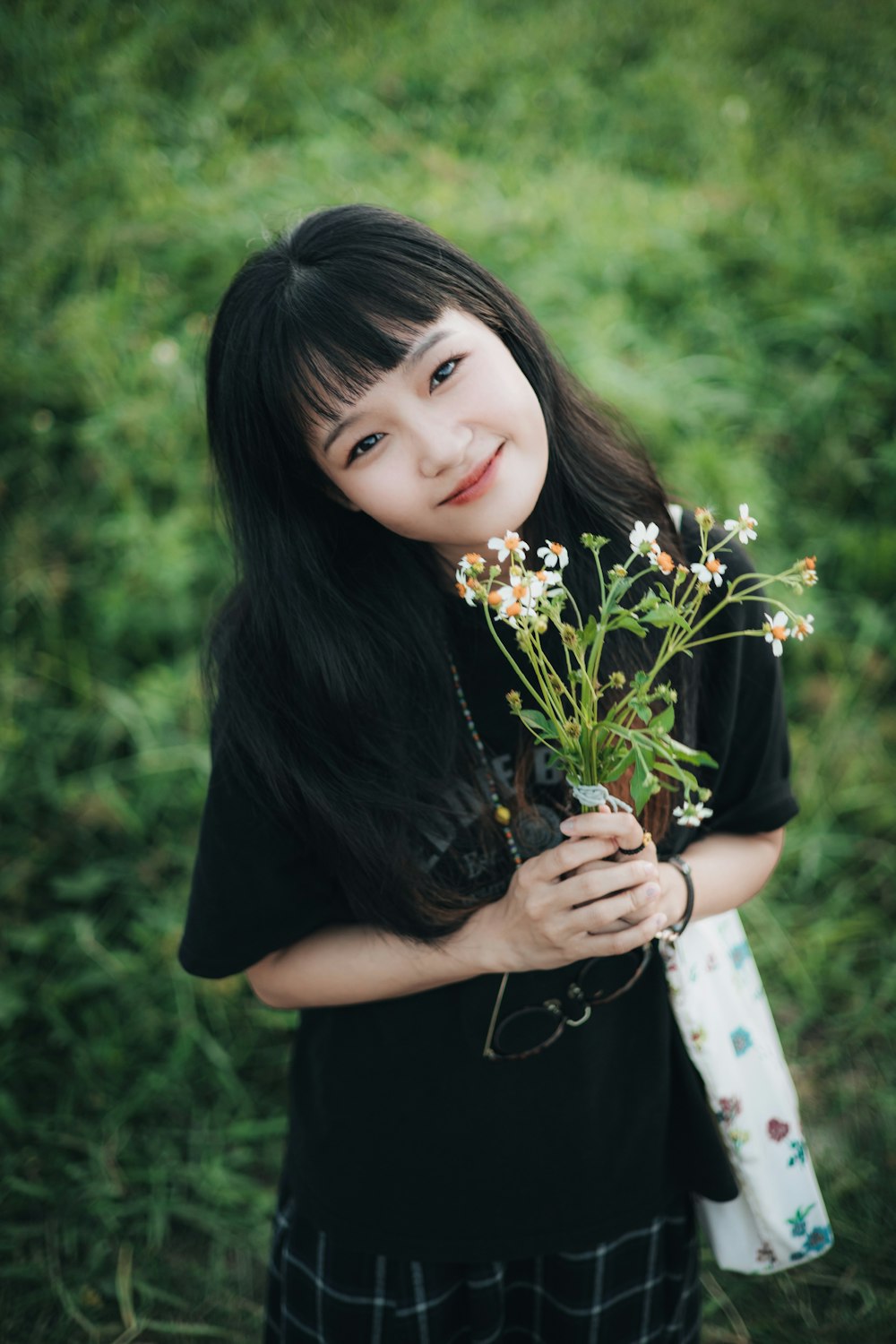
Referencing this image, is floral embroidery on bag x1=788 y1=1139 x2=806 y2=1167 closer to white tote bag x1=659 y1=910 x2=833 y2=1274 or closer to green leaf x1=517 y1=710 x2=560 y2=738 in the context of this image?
white tote bag x1=659 y1=910 x2=833 y2=1274

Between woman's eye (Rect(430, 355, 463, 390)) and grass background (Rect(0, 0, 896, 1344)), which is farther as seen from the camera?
grass background (Rect(0, 0, 896, 1344))

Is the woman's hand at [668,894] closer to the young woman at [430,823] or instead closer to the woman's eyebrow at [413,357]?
the young woman at [430,823]

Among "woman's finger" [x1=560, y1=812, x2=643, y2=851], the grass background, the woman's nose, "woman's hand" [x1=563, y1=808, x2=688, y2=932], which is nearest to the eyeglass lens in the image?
"woman's hand" [x1=563, y1=808, x2=688, y2=932]

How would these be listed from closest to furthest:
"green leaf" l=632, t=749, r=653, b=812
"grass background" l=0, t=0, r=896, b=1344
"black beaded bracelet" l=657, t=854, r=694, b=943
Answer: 1. "green leaf" l=632, t=749, r=653, b=812
2. "black beaded bracelet" l=657, t=854, r=694, b=943
3. "grass background" l=0, t=0, r=896, b=1344

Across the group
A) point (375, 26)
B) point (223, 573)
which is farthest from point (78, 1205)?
point (375, 26)

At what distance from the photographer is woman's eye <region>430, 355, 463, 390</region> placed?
47.6 inches

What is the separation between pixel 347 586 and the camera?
1403 mm

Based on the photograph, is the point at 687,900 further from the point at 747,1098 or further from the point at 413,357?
the point at 413,357

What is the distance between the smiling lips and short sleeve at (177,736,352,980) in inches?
19.2

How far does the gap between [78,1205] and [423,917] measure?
1718 millimetres

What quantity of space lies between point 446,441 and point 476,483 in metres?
0.06

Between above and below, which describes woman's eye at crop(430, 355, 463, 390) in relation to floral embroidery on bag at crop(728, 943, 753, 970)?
above

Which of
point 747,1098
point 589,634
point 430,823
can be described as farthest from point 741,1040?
point 589,634

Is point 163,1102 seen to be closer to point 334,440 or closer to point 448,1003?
point 448,1003
